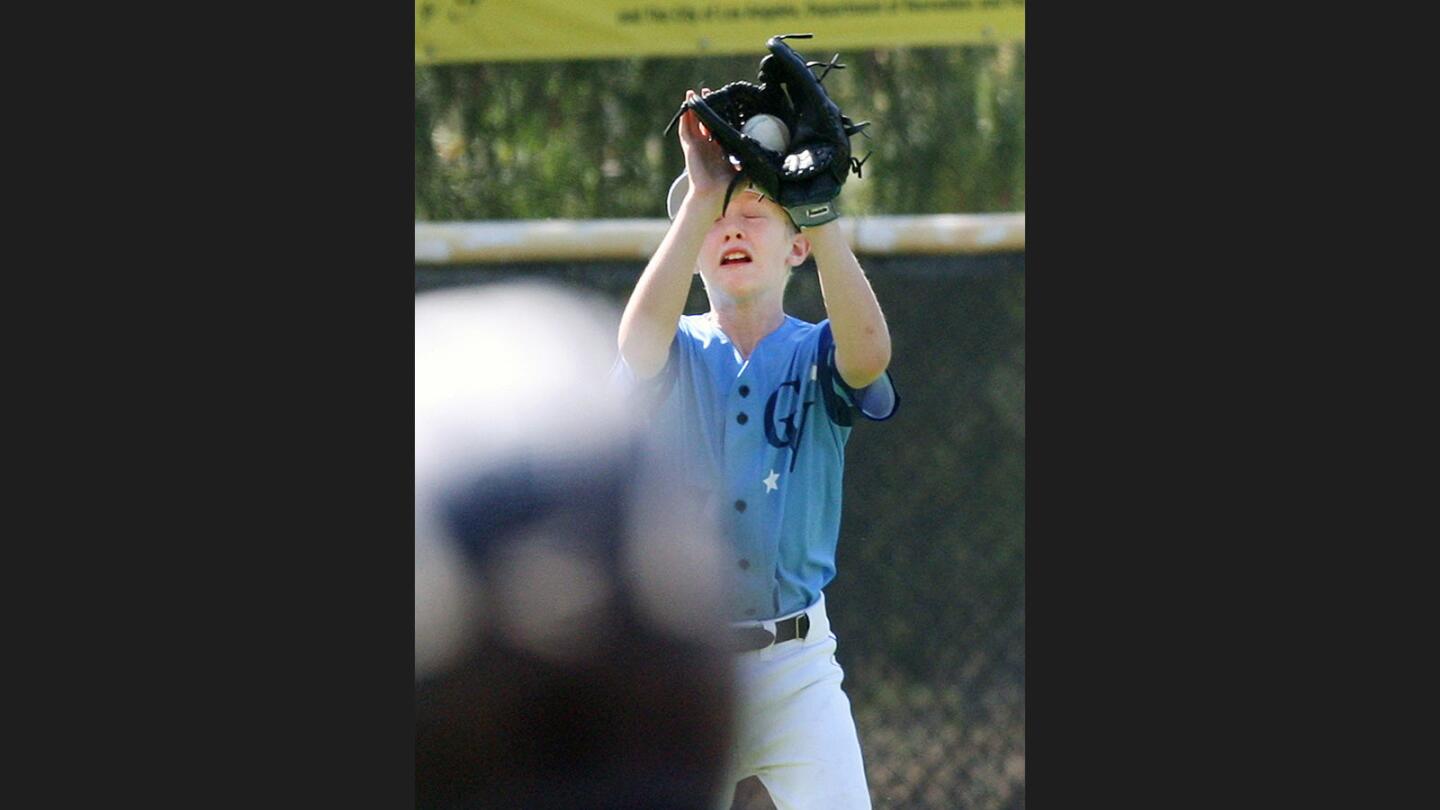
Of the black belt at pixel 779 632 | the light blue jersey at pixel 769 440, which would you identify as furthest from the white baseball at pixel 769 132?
the black belt at pixel 779 632

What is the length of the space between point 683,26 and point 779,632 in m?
1.10

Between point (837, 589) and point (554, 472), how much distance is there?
1.75ft

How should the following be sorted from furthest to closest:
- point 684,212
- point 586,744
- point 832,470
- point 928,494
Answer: point 928,494 < point 586,744 < point 832,470 < point 684,212

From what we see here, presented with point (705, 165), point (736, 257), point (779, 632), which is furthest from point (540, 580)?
point (705, 165)

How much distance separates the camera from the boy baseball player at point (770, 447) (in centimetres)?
247

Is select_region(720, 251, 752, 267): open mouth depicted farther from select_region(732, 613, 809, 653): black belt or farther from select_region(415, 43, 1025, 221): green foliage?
select_region(415, 43, 1025, 221): green foliage

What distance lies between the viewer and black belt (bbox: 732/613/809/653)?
2504 mm

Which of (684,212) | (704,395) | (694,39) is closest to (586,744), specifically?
(704,395)

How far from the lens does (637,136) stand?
12.0ft

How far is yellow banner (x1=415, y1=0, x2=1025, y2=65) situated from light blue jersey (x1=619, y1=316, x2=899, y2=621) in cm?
63

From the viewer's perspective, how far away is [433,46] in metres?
3.07

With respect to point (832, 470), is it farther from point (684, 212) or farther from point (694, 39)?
point (694, 39)

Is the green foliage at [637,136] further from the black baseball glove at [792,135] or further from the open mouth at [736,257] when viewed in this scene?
the black baseball glove at [792,135]

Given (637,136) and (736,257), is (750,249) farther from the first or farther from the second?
(637,136)
